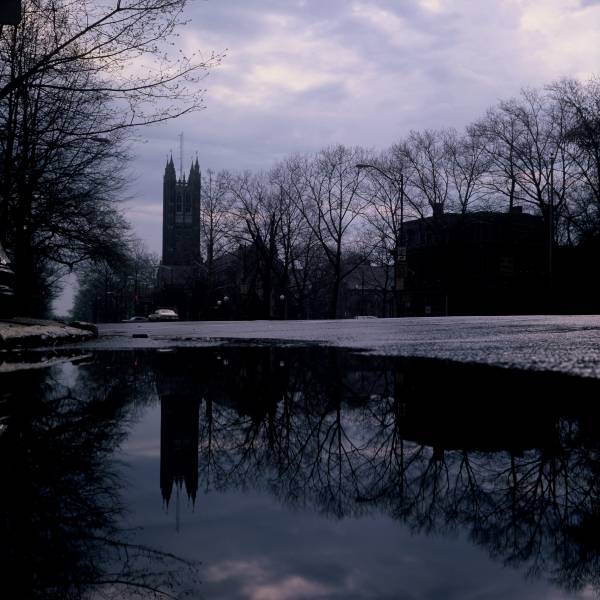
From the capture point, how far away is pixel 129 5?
11602mm

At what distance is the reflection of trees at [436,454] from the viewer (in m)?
1.62

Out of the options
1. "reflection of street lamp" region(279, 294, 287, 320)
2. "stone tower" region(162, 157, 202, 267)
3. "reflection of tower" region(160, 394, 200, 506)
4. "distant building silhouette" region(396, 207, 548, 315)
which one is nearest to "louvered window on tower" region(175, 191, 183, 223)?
"stone tower" region(162, 157, 202, 267)

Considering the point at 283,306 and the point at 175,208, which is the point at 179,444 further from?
the point at 175,208

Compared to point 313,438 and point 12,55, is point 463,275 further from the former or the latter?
point 313,438

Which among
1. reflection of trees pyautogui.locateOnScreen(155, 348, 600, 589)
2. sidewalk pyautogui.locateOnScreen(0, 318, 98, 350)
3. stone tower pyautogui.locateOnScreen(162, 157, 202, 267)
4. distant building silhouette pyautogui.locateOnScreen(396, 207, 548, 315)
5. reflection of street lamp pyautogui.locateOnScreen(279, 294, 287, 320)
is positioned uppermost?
stone tower pyautogui.locateOnScreen(162, 157, 202, 267)

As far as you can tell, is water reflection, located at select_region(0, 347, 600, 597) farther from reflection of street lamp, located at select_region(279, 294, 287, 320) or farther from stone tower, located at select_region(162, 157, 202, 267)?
stone tower, located at select_region(162, 157, 202, 267)

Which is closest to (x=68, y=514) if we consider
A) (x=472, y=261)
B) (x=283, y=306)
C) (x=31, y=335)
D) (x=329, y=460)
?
(x=329, y=460)

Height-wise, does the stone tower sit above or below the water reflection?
above

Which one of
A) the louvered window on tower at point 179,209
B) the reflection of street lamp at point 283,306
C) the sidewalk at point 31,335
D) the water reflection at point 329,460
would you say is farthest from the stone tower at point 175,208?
the water reflection at point 329,460

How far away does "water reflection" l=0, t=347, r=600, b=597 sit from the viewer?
1503 millimetres

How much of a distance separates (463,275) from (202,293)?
24.8 meters

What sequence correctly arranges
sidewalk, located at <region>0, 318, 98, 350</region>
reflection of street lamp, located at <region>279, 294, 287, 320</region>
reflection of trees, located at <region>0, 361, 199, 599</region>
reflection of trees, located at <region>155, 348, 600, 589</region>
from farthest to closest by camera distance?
1. reflection of street lamp, located at <region>279, 294, 287, 320</region>
2. sidewalk, located at <region>0, 318, 98, 350</region>
3. reflection of trees, located at <region>155, 348, 600, 589</region>
4. reflection of trees, located at <region>0, 361, 199, 599</region>

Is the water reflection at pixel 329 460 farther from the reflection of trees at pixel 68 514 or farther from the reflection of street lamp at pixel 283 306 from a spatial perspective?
the reflection of street lamp at pixel 283 306

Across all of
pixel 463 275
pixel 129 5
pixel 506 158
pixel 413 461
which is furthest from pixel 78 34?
pixel 463 275
